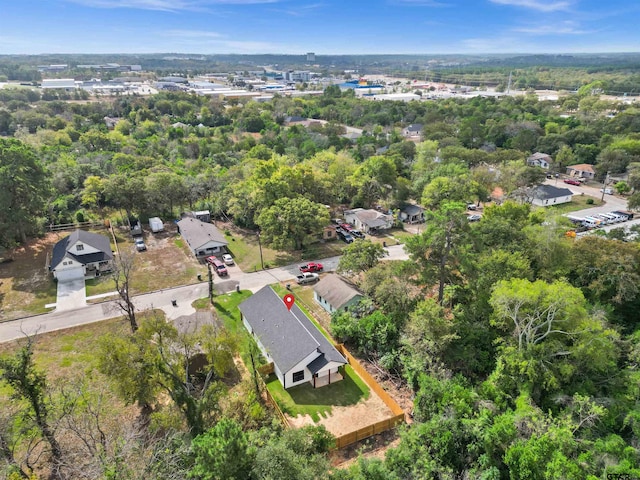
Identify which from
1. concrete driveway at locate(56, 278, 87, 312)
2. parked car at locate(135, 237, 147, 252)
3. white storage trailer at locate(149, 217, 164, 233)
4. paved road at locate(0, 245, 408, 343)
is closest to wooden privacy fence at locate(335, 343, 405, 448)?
paved road at locate(0, 245, 408, 343)

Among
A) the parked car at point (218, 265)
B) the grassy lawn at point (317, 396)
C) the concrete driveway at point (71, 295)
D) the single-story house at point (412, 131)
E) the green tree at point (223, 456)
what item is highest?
the single-story house at point (412, 131)

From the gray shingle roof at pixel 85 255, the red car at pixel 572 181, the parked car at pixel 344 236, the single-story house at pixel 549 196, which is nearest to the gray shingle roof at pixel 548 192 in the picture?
the single-story house at pixel 549 196

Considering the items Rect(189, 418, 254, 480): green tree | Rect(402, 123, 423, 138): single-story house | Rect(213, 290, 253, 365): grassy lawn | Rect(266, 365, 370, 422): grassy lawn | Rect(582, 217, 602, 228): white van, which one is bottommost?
Rect(266, 365, 370, 422): grassy lawn

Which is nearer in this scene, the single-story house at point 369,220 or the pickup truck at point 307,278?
the pickup truck at point 307,278

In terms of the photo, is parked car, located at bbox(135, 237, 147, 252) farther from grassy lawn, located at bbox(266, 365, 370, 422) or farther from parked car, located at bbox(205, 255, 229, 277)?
grassy lawn, located at bbox(266, 365, 370, 422)

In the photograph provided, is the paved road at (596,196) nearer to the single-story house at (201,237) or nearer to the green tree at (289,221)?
the green tree at (289,221)

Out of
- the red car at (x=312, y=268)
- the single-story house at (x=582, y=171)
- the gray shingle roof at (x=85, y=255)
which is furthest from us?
the single-story house at (x=582, y=171)

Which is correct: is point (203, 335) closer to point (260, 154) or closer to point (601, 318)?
point (601, 318)
